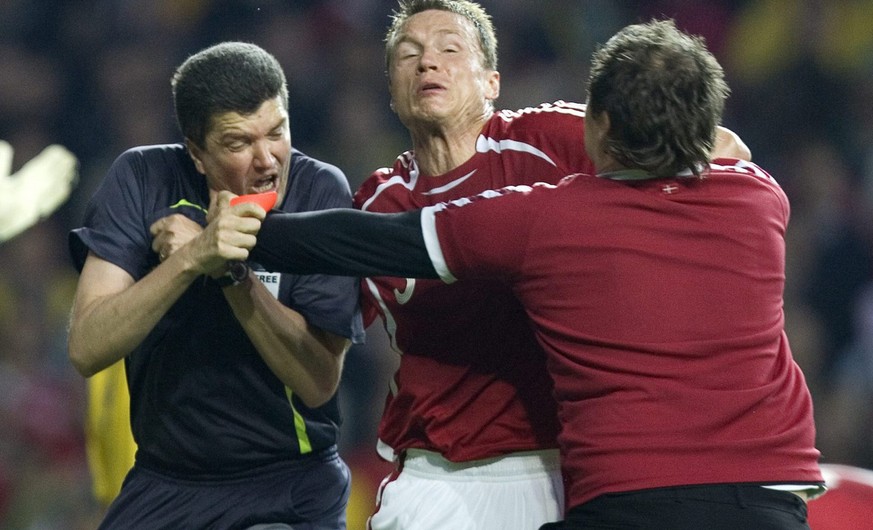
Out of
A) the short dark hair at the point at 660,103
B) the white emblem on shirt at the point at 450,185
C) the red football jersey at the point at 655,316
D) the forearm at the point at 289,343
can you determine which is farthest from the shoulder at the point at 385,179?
the short dark hair at the point at 660,103

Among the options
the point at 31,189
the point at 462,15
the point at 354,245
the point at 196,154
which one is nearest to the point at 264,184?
the point at 196,154

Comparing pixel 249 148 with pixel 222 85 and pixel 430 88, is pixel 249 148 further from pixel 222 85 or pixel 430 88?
pixel 430 88

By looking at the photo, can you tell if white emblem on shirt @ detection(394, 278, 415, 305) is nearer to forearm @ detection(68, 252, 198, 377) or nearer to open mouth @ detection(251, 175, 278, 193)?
open mouth @ detection(251, 175, 278, 193)

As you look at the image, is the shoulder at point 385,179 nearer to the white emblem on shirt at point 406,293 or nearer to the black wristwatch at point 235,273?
the white emblem on shirt at point 406,293

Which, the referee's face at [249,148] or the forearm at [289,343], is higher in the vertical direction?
the referee's face at [249,148]

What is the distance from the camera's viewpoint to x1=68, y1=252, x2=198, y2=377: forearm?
2.87 meters

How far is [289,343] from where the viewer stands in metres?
3.02

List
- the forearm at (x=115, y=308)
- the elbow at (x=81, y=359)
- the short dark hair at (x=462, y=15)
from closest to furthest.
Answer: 1. the forearm at (x=115, y=308)
2. the elbow at (x=81, y=359)
3. the short dark hair at (x=462, y=15)

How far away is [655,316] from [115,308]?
1273mm

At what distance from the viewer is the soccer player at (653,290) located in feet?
7.85

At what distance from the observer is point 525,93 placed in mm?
7438

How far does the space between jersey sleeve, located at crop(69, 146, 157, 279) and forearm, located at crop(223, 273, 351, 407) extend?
0.31 m

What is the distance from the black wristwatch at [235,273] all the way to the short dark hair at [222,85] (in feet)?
1.35

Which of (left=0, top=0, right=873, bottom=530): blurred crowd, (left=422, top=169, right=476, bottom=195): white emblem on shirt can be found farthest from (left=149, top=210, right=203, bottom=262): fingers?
(left=0, top=0, right=873, bottom=530): blurred crowd
